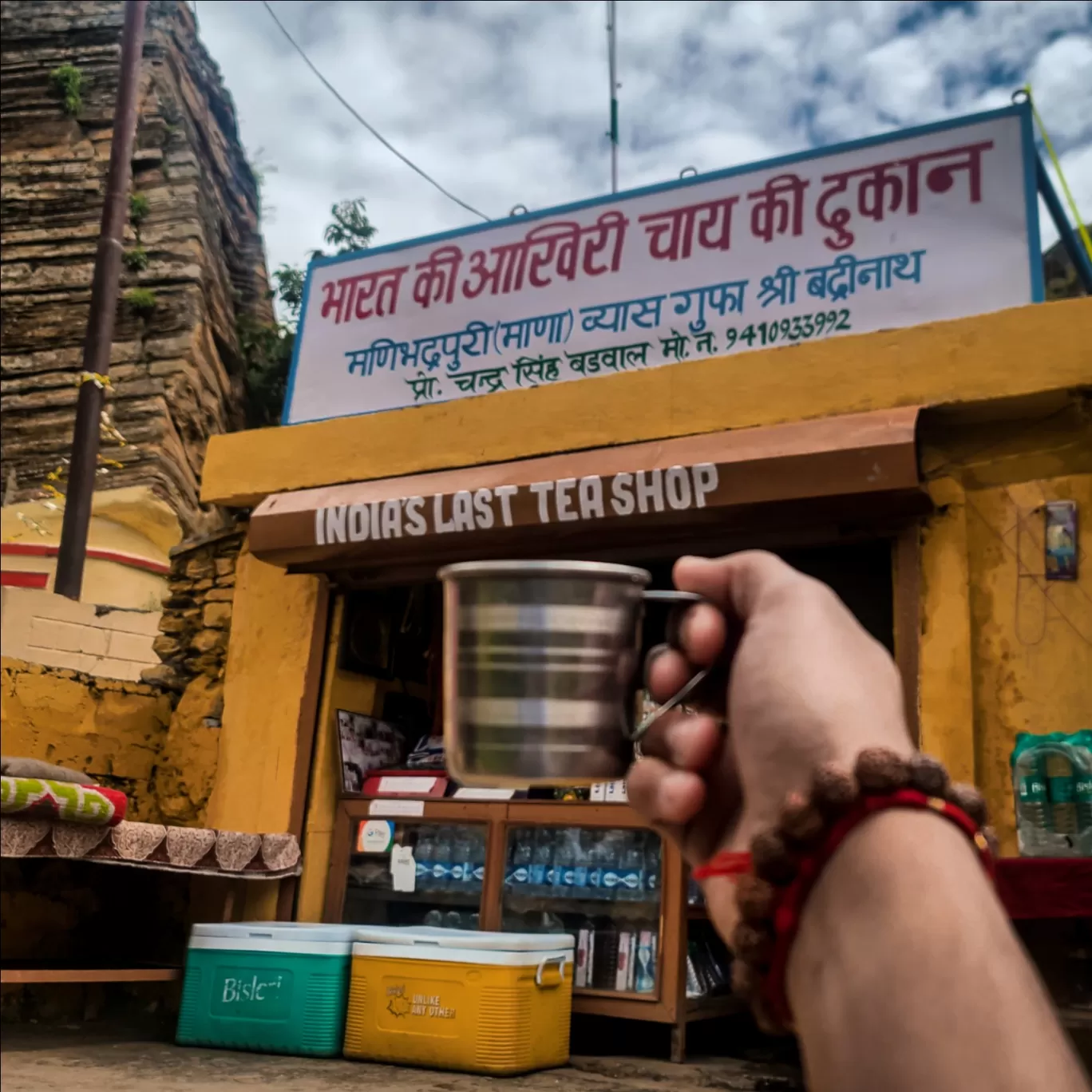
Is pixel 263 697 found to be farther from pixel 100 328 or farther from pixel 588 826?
pixel 100 328

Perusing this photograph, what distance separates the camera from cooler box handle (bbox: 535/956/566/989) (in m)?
3.77

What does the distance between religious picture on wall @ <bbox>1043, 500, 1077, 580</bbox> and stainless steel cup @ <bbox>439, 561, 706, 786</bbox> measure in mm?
2889

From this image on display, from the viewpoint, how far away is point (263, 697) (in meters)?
4.93

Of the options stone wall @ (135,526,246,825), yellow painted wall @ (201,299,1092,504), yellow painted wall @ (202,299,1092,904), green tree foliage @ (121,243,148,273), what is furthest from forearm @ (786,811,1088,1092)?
green tree foliage @ (121,243,148,273)

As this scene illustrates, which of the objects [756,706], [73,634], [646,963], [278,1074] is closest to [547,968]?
[646,963]

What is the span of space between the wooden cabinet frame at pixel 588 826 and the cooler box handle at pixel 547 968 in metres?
0.24

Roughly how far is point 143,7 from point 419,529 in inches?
261

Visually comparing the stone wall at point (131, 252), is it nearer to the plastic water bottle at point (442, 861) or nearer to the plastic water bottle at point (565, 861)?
the plastic water bottle at point (442, 861)

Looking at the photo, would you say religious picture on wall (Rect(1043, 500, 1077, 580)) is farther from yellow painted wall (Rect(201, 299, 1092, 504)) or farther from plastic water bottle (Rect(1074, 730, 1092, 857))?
plastic water bottle (Rect(1074, 730, 1092, 857))

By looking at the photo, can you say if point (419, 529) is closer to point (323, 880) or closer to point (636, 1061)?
point (323, 880)

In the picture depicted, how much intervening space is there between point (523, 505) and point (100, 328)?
5.21 m

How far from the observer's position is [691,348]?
4297 mm

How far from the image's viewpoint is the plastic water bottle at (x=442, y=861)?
453 centimetres

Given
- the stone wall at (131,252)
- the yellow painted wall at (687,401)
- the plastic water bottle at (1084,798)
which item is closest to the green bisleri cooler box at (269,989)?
the yellow painted wall at (687,401)
